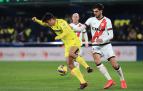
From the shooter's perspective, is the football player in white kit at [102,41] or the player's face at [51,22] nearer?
the player's face at [51,22]

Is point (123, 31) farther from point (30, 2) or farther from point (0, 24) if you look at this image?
point (0, 24)

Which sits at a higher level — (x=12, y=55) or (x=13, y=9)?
(x=13, y=9)

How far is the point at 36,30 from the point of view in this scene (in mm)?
31641

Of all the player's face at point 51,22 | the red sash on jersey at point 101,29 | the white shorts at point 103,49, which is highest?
the player's face at point 51,22

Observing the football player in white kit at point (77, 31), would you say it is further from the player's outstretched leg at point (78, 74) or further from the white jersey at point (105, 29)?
the player's outstretched leg at point (78, 74)

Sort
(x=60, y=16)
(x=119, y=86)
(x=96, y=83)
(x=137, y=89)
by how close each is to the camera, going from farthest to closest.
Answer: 1. (x=60, y=16)
2. (x=96, y=83)
3. (x=119, y=86)
4. (x=137, y=89)

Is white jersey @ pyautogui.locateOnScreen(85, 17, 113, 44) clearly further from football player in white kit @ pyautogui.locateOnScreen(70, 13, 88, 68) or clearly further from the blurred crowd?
the blurred crowd

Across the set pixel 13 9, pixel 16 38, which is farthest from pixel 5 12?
pixel 16 38

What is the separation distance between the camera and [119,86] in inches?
570

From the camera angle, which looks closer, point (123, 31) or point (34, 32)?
point (123, 31)

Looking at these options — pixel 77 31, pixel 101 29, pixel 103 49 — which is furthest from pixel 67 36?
pixel 77 31

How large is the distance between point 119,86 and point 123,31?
15.3 m

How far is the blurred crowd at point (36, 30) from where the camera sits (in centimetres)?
2955

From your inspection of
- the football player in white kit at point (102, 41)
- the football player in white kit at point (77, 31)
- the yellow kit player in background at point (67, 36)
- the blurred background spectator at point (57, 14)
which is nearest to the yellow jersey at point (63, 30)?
the yellow kit player in background at point (67, 36)
